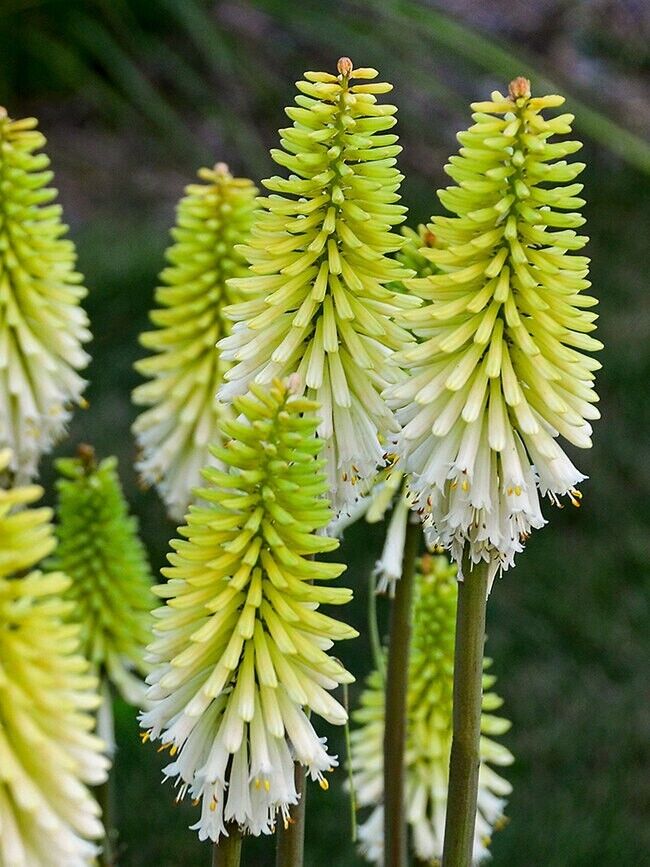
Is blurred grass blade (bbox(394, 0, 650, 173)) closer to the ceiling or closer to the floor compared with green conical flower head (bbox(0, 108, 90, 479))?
closer to the ceiling

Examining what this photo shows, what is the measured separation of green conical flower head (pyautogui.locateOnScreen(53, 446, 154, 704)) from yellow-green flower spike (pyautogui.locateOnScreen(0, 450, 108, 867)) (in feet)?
3.98

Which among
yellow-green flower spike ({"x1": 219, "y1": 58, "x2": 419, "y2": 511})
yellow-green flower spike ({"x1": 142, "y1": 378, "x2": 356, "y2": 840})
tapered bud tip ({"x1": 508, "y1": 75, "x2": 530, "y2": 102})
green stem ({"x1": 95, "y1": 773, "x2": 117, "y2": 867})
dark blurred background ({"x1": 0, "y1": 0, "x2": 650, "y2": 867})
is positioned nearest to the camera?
yellow-green flower spike ({"x1": 142, "y1": 378, "x2": 356, "y2": 840})

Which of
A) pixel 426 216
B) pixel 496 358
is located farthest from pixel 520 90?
pixel 426 216

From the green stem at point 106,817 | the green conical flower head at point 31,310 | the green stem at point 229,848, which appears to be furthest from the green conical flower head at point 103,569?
the green stem at point 229,848

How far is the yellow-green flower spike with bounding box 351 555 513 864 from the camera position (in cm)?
238

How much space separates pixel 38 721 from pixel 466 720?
24.3 inches

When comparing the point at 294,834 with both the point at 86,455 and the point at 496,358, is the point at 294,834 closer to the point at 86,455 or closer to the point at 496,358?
the point at 496,358

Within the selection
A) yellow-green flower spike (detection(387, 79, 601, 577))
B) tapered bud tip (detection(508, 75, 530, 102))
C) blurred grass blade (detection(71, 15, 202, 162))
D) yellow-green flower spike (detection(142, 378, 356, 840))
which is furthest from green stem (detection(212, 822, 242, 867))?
blurred grass blade (detection(71, 15, 202, 162))

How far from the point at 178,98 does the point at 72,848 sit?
6.66 m

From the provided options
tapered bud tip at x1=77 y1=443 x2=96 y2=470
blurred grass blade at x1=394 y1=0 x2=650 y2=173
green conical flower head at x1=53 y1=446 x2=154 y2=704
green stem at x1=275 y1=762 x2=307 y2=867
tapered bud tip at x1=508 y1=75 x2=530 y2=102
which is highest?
blurred grass blade at x1=394 y1=0 x2=650 y2=173

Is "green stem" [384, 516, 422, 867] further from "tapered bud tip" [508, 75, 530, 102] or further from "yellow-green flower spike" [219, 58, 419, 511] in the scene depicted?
"tapered bud tip" [508, 75, 530, 102]

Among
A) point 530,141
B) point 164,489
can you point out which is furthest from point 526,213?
point 164,489

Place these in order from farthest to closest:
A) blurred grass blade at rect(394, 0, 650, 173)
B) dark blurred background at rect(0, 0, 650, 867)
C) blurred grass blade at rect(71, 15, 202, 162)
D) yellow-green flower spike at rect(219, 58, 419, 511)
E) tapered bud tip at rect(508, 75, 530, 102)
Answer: blurred grass blade at rect(71, 15, 202, 162), blurred grass blade at rect(394, 0, 650, 173), dark blurred background at rect(0, 0, 650, 867), yellow-green flower spike at rect(219, 58, 419, 511), tapered bud tip at rect(508, 75, 530, 102)

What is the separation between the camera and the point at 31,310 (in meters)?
2.53
